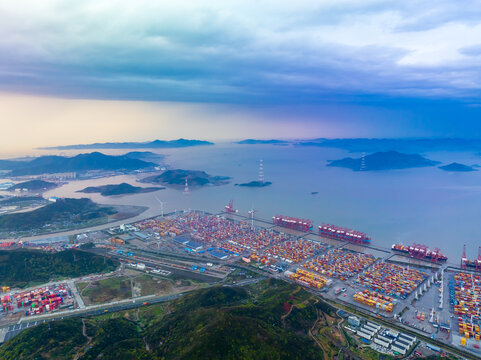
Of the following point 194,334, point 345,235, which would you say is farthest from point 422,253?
point 194,334

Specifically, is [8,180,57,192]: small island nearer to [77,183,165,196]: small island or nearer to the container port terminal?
[77,183,165,196]: small island

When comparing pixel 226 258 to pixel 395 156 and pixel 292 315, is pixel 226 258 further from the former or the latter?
pixel 395 156

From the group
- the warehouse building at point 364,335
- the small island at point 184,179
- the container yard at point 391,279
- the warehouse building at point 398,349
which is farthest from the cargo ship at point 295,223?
the small island at point 184,179

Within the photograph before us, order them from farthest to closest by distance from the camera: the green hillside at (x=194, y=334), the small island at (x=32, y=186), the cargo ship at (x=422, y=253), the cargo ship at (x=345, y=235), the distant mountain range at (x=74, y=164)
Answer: the distant mountain range at (x=74, y=164) < the small island at (x=32, y=186) < the cargo ship at (x=345, y=235) < the cargo ship at (x=422, y=253) < the green hillside at (x=194, y=334)

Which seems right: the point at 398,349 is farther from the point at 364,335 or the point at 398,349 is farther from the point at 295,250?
the point at 295,250

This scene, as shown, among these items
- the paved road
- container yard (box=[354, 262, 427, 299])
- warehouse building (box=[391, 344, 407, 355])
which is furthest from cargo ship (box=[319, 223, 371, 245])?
the paved road

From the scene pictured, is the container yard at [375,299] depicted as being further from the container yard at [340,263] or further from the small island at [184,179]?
the small island at [184,179]

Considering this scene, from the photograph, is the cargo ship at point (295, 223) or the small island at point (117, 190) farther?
the small island at point (117, 190)

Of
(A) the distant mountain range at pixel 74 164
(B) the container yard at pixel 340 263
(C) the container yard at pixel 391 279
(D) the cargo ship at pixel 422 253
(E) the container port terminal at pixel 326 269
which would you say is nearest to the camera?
(E) the container port terminal at pixel 326 269
